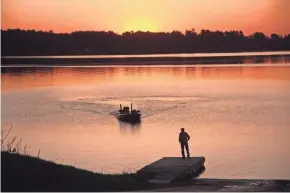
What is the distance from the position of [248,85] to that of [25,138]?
104ft

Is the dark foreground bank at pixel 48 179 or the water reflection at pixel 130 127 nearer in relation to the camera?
the dark foreground bank at pixel 48 179

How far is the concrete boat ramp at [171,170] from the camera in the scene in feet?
38.0

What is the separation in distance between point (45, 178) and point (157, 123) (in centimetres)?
2028

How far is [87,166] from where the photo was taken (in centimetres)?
1597

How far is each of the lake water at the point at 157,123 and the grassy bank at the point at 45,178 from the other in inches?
222

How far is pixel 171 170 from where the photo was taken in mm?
12211

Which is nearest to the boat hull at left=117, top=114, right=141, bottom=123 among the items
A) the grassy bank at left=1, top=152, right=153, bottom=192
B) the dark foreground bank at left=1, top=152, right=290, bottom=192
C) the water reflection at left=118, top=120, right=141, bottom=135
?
the water reflection at left=118, top=120, right=141, bottom=135

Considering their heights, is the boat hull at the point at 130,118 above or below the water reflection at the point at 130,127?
above

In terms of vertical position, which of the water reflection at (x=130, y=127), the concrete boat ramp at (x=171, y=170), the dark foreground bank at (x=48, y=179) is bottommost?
the water reflection at (x=130, y=127)

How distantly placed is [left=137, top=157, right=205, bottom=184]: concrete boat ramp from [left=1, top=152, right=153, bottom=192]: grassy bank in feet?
6.49

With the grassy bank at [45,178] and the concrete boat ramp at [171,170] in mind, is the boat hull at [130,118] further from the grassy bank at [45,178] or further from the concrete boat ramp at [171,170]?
the grassy bank at [45,178]

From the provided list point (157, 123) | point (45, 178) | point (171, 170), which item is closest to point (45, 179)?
point (45, 178)

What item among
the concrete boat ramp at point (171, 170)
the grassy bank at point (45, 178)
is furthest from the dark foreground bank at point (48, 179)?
the concrete boat ramp at point (171, 170)

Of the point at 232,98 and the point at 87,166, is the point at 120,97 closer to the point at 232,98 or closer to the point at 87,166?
the point at 232,98
